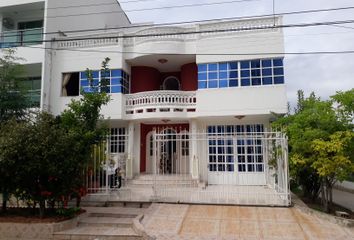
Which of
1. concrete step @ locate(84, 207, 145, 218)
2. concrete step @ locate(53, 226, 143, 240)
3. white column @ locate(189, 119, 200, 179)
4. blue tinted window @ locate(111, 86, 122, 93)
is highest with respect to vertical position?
blue tinted window @ locate(111, 86, 122, 93)

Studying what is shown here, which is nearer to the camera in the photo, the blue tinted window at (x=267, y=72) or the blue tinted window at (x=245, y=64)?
the blue tinted window at (x=267, y=72)

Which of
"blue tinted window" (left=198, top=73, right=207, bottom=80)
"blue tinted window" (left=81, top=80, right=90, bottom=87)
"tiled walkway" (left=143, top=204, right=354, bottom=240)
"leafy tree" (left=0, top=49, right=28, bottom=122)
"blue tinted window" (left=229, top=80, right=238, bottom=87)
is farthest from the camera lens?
"blue tinted window" (left=81, top=80, right=90, bottom=87)

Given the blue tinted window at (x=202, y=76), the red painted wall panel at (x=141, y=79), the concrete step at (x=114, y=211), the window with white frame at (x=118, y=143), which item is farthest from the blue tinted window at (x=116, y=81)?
the concrete step at (x=114, y=211)

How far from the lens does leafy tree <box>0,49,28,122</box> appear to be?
40.9ft

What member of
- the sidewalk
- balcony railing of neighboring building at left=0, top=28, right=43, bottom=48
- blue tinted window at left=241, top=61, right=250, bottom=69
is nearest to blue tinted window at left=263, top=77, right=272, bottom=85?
blue tinted window at left=241, top=61, right=250, bottom=69

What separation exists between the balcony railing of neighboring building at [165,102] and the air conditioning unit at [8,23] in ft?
30.1

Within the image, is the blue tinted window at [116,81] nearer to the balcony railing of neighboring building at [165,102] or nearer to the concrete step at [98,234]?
the balcony railing of neighboring building at [165,102]

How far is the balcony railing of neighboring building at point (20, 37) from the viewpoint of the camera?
15.0 m

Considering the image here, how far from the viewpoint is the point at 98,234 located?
7.43 meters

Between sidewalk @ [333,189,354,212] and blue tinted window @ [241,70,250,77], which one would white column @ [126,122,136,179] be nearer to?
blue tinted window @ [241,70,250,77]

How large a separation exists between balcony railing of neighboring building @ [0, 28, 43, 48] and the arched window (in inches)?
270

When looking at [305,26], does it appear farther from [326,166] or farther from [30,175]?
[30,175]

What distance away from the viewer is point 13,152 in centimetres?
747

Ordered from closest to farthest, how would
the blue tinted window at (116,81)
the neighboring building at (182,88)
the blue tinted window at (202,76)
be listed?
the neighboring building at (182,88), the blue tinted window at (202,76), the blue tinted window at (116,81)
